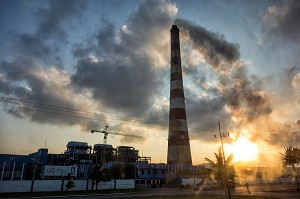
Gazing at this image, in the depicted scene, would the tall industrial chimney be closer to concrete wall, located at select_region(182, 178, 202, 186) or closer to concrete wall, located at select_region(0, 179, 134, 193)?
concrete wall, located at select_region(182, 178, 202, 186)

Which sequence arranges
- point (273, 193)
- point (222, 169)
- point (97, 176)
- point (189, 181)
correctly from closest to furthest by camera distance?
point (222, 169)
point (273, 193)
point (97, 176)
point (189, 181)

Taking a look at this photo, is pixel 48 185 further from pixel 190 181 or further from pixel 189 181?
pixel 190 181

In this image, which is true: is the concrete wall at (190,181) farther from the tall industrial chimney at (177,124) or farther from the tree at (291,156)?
the tree at (291,156)

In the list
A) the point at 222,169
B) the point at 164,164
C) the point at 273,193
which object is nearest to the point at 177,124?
the point at 164,164

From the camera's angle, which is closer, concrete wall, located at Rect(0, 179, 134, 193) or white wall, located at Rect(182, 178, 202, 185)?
concrete wall, located at Rect(0, 179, 134, 193)

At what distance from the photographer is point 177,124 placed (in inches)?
2844

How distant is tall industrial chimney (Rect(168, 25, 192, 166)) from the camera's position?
71.8 m

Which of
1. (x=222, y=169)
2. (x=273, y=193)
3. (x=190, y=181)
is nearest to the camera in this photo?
(x=222, y=169)

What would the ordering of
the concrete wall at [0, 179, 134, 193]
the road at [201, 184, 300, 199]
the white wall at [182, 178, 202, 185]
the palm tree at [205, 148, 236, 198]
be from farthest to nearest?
the white wall at [182, 178, 202, 185] → the concrete wall at [0, 179, 134, 193] → the palm tree at [205, 148, 236, 198] → the road at [201, 184, 300, 199]

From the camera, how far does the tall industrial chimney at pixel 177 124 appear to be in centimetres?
7175

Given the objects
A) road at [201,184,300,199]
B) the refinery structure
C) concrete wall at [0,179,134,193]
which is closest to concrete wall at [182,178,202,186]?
the refinery structure

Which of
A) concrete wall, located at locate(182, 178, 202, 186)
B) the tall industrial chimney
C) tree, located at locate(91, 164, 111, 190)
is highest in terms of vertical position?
the tall industrial chimney

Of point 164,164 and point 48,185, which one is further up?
point 164,164

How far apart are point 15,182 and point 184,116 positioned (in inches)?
1880
